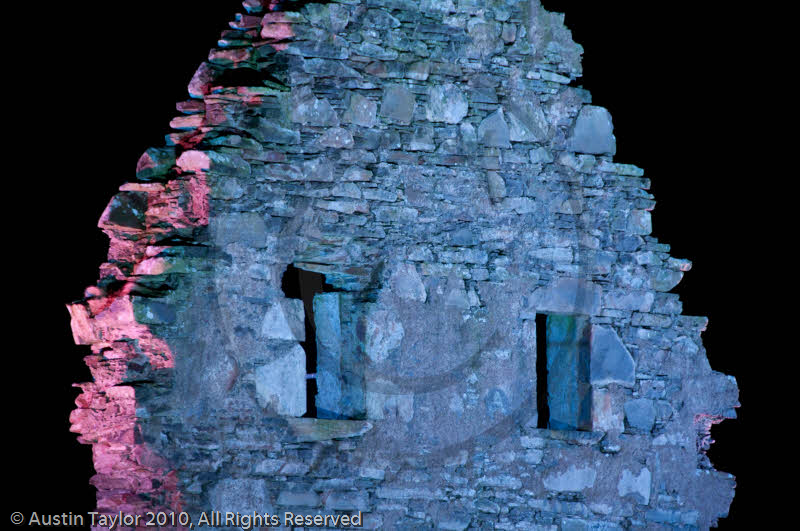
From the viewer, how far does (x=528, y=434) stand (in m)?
7.81

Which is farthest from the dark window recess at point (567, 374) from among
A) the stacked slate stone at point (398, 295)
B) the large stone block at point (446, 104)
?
the large stone block at point (446, 104)

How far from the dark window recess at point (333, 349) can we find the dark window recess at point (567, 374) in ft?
4.27

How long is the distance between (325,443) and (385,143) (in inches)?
66.9

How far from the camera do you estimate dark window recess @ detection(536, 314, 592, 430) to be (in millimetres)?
8094

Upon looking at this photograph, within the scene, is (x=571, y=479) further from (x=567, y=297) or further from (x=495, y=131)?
(x=495, y=131)

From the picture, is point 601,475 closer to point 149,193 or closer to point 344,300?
point 344,300

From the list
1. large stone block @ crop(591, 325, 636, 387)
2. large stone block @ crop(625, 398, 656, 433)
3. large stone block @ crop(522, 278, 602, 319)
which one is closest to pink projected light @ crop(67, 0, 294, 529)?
large stone block @ crop(522, 278, 602, 319)

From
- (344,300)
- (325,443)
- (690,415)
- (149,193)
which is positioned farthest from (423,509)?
(149,193)

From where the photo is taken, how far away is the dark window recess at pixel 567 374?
809 centimetres

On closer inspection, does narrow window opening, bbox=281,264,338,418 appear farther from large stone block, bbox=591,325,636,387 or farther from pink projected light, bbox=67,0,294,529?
large stone block, bbox=591,325,636,387

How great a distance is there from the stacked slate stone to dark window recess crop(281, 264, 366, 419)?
2 cm

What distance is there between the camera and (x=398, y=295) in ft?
25.1

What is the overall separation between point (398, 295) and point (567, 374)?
1.24 m

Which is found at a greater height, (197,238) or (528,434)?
(197,238)
